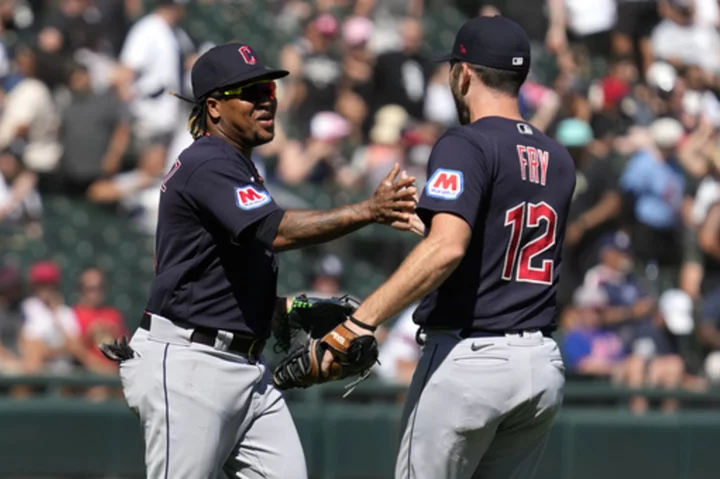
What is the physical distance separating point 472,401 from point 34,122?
7.66 m

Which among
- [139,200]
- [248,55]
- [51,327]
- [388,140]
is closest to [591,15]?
[388,140]

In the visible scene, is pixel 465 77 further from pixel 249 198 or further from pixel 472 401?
pixel 472 401

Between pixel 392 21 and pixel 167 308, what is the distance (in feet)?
29.8

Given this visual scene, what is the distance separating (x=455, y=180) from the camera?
430cm

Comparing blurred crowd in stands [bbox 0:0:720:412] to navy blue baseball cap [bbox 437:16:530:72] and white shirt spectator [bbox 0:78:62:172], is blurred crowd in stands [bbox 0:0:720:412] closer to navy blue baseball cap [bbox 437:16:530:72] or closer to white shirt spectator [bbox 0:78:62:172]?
white shirt spectator [bbox 0:78:62:172]

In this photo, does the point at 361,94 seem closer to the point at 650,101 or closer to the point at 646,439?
the point at 650,101

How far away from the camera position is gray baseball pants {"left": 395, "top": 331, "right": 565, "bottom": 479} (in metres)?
4.41

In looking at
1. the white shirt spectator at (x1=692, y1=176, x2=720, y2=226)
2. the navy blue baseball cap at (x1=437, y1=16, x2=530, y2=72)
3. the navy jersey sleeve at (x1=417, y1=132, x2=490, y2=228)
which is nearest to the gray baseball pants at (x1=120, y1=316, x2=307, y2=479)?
the navy jersey sleeve at (x1=417, y1=132, x2=490, y2=228)

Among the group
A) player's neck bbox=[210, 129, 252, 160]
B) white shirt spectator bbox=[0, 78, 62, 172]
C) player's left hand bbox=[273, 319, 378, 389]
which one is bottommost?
white shirt spectator bbox=[0, 78, 62, 172]

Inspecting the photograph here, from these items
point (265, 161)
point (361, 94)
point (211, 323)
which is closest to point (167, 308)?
point (211, 323)

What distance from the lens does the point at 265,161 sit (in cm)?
1147

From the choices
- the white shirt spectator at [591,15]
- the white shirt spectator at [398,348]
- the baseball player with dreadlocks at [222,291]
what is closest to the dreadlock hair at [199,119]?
the baseball player with dreadlocks at [222,291]

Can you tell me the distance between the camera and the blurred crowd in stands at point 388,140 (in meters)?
9.68

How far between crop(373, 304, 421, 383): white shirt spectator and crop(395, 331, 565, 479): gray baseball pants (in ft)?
16.4
